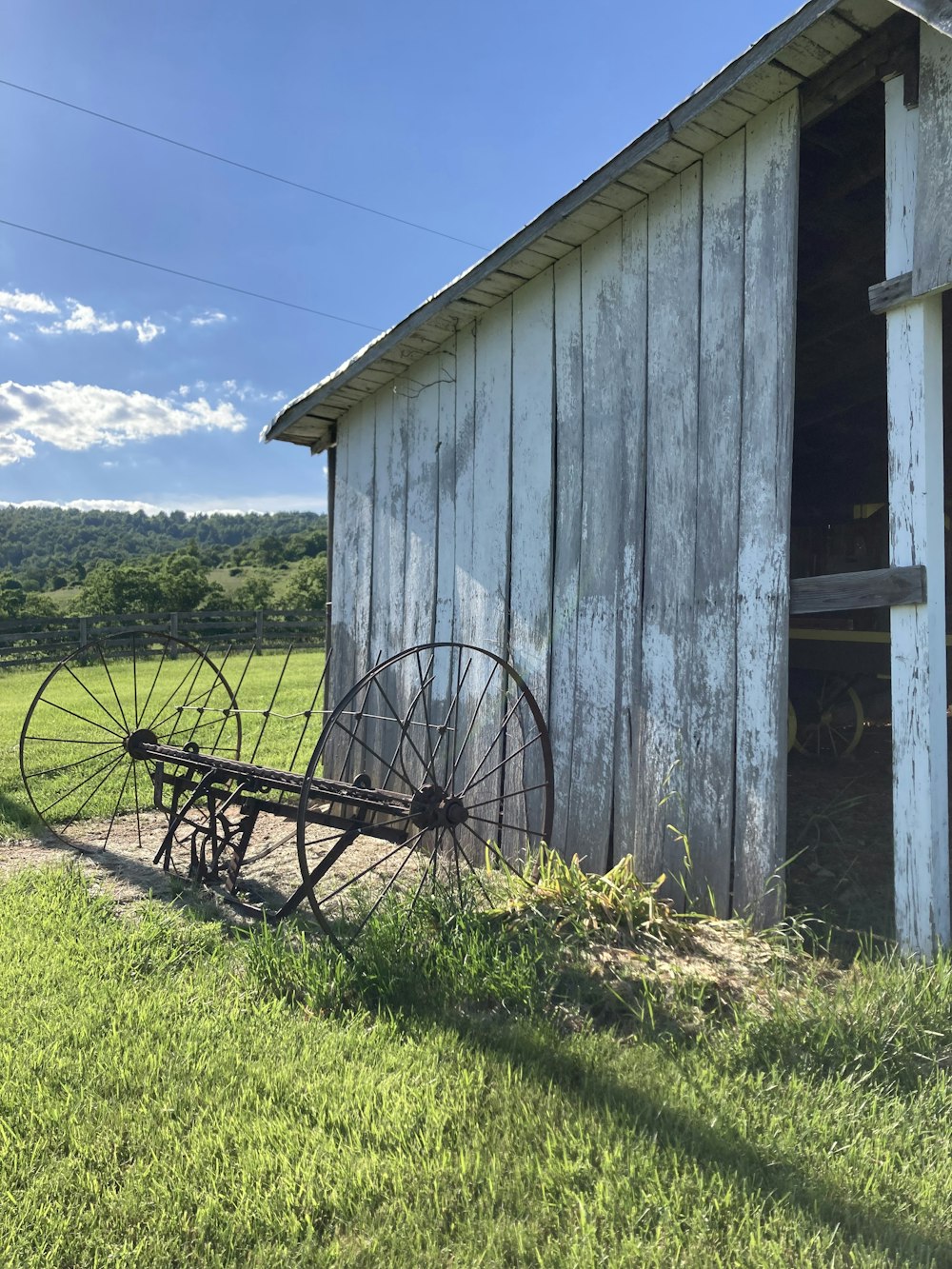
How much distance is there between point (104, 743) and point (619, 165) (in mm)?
3974

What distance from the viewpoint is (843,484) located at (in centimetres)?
877

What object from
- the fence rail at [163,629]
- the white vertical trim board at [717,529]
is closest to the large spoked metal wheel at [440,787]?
the white vertical trim board at [717,529]

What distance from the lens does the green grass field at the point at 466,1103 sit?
6.30 feet

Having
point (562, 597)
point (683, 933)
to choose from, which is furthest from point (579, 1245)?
point (562, 597)

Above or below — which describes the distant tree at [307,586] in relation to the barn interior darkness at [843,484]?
above

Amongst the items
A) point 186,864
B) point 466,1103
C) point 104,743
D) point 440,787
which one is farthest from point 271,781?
point 466,1103

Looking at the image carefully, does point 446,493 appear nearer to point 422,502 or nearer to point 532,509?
point 422,502

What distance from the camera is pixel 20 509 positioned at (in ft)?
358

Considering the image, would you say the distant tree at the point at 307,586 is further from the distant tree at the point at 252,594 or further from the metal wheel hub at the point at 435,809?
the metal wheel hub at the point at 435,809

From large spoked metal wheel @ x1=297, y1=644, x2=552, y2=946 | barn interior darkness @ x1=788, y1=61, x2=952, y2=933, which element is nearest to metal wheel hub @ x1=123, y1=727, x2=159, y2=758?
large spoked metal wheel @ x1=297, y1=644, x2=552, y2=946

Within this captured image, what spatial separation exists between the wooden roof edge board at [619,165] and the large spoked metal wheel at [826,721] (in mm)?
5040

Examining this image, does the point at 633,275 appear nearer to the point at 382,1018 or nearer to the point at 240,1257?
the point at 382,1018

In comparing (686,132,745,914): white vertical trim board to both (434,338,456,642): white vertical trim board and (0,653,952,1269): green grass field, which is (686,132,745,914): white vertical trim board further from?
(434,338,456,642): white vertical trim board

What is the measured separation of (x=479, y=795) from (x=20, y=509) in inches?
4755
